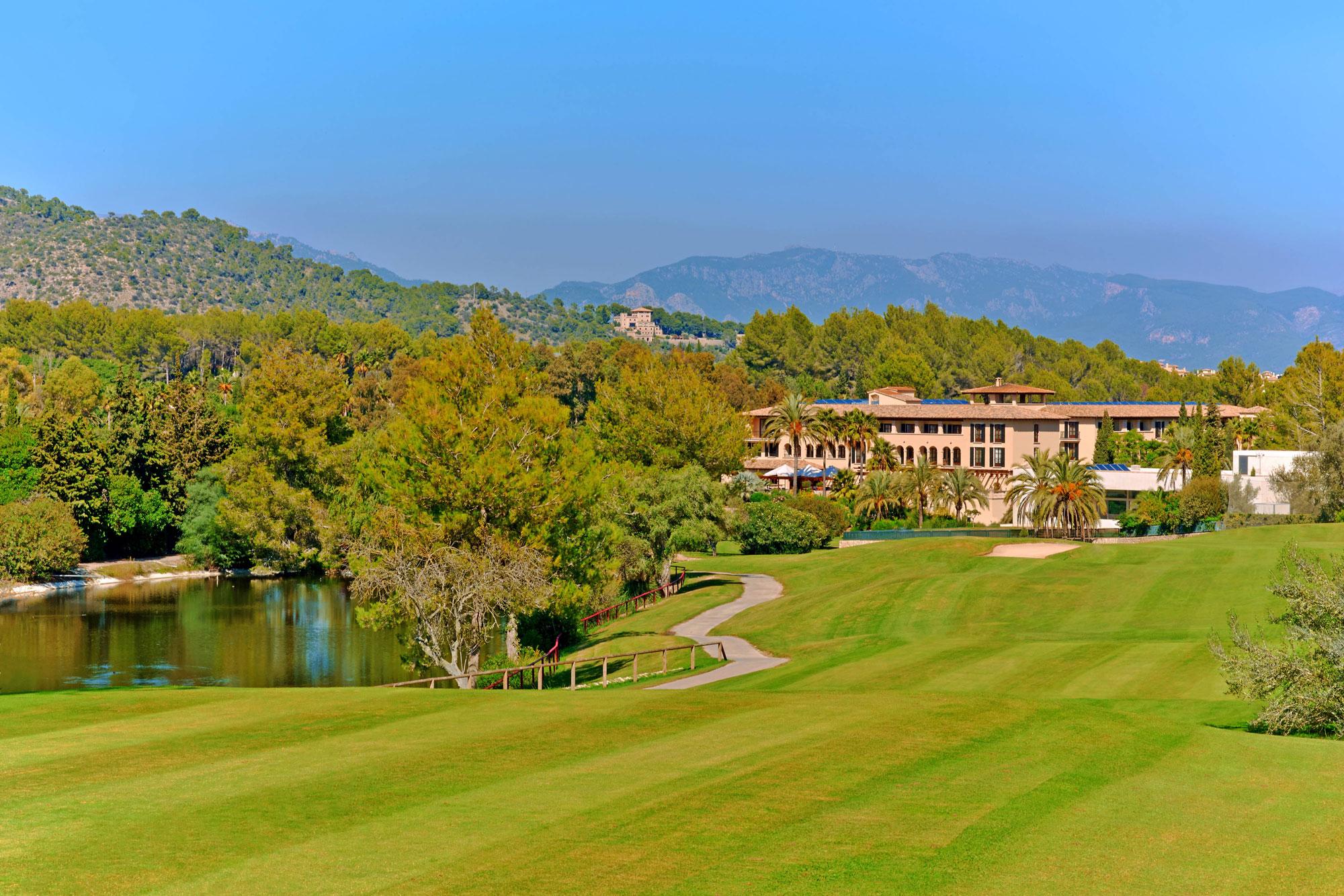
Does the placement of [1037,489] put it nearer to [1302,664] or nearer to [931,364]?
[1302,664]

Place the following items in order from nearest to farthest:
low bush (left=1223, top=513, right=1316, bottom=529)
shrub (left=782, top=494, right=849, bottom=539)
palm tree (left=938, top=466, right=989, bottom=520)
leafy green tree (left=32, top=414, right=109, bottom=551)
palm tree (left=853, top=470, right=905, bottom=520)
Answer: low bush (left=1223, top=513, right=1316, bottom=529)
leafy green tree (left=32, top=414, right=109, bottom=551)
shrub (left=782, top=494, right=849, bottom=539)
palm tree (left=853, top=470, right=905, bottom=520)
palm tree (left=938, top=466, right=989, bottom=520)

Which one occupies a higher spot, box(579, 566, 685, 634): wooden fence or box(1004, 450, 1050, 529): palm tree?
box(1004, 450, 1050, 529): palm tree

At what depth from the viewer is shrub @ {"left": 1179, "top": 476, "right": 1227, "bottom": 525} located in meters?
89.1

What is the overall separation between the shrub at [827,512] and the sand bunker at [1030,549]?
22.0 m

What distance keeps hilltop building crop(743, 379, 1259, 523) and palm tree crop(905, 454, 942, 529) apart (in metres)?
8.16

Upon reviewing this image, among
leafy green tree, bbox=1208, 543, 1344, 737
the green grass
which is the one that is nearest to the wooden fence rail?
the green grass

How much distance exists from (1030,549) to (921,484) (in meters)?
27.5

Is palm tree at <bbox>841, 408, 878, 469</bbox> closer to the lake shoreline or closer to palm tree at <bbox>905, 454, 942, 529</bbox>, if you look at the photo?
palm tree at <bbox>905, 454, 942, 529</bbox>

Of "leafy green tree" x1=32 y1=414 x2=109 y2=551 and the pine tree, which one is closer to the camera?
"leafy green tree" x1=32 y1=414 x2=109 y2=551

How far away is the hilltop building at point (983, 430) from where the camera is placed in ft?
382

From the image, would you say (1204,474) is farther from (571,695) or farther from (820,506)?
(571,695)

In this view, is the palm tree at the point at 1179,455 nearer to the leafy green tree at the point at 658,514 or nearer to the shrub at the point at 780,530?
the shrub at the point at 780,530

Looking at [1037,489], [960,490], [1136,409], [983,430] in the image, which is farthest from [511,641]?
[1136,409]

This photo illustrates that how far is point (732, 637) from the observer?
1896 inches
